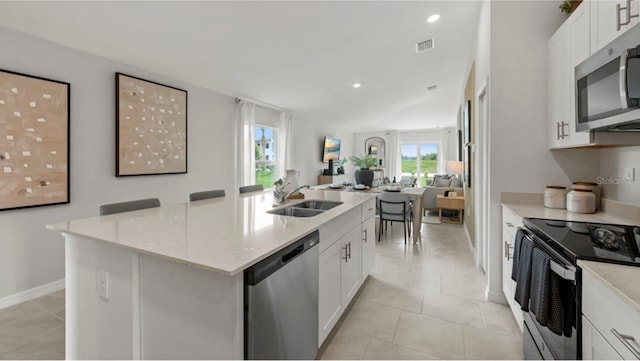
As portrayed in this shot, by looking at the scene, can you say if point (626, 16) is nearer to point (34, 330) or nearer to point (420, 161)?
point (34, 330)

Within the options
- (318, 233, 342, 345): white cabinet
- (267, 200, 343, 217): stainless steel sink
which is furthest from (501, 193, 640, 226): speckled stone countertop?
(267, 200, 343, 217): stainless steel sink

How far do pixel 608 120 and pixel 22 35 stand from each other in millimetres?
4177

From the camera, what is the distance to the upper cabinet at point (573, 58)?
145cm

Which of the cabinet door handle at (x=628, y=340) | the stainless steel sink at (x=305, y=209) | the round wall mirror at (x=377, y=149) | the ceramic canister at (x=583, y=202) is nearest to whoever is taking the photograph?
the cabinet door handle at (x=628, y=340)

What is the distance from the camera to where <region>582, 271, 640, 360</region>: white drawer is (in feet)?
2.57

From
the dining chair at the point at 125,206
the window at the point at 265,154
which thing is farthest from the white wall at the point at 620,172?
the window at the point at 265,154

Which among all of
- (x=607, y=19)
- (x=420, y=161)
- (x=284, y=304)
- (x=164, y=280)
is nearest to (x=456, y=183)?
(x=420, y=161)

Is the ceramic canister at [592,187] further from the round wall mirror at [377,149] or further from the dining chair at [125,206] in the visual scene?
the round wall mirror at [377,149]

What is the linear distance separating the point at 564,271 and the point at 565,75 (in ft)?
4.86

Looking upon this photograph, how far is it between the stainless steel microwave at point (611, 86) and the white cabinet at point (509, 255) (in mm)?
739

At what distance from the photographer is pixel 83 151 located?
2.72 meters

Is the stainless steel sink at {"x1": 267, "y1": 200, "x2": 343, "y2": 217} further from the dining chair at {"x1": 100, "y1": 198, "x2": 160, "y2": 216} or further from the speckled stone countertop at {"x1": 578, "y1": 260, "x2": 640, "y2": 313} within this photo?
the speckled stone countertop at {"x1": 578, "y1": 260, "x2": 640, "y2": 313}

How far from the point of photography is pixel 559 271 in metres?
1.17

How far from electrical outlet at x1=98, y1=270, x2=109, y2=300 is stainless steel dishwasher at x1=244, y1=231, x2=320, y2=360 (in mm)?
788
